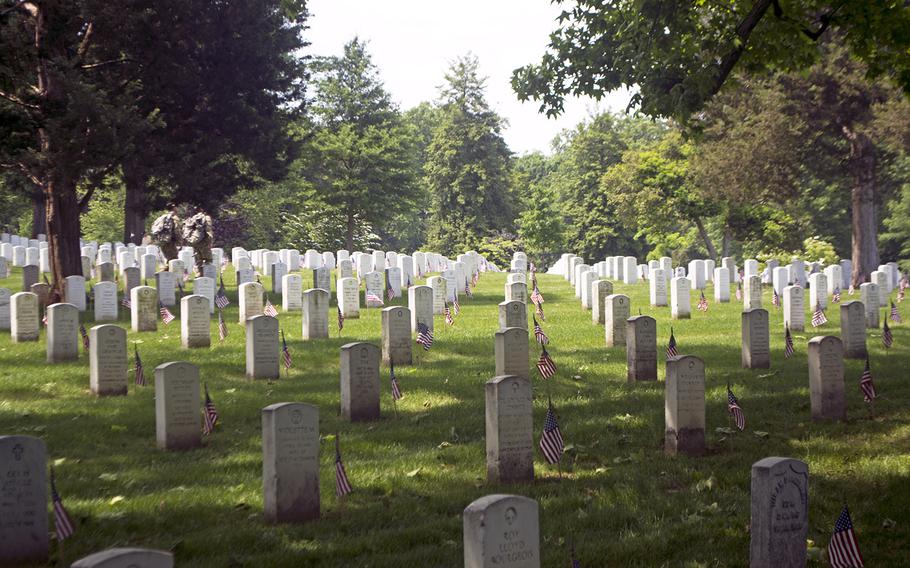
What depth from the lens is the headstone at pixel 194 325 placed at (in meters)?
19.0

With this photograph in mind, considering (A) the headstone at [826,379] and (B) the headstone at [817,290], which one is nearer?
(A) the headstone at [826,379]

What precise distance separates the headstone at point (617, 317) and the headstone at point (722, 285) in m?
12.2

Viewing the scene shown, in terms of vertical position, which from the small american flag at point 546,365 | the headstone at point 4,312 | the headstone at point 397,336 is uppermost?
the headstone at point 4,312

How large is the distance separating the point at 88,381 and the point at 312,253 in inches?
1112

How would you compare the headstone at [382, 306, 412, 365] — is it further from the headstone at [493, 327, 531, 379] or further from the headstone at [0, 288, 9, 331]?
the headstone at [0, 288, 9, 331]

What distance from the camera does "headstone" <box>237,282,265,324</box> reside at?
22.5 meters

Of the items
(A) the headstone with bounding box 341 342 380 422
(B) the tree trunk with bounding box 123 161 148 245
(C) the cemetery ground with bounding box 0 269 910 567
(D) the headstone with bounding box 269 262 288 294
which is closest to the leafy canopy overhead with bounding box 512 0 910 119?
(C) the cemetery ground with bounding box 0 269 910 567

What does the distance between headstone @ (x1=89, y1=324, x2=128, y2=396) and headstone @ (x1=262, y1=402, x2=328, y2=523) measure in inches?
253

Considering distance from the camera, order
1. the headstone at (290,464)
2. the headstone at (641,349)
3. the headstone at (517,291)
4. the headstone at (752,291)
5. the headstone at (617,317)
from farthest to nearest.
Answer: the headstone at (752,291)
the headstone at (517,291)
the headstone at (617,317)
the headstone at (641,349)
the headstone at (290,464)

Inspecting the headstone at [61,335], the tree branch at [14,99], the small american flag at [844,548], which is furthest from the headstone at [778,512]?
the tree branch at [14,99]

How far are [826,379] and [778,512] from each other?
600 centimetres

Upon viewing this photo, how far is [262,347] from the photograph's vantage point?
51.3 ft

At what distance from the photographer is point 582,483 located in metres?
9.60

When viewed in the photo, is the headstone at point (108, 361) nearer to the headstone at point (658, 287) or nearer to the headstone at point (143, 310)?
the headstone at point (143, 310)
